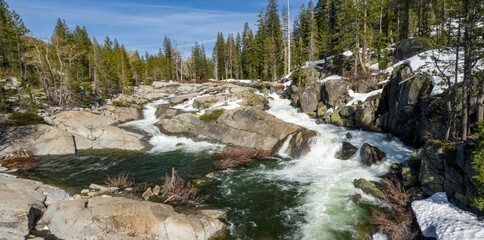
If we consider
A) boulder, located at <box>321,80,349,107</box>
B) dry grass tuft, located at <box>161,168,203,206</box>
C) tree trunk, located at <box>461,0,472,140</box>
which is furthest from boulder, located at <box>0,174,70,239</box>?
boulder, located at <box>321,80,349,107</box>

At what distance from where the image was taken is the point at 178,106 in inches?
1898

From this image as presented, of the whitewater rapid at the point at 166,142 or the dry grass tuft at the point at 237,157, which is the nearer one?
the dry grass tuft at the point at 237,157

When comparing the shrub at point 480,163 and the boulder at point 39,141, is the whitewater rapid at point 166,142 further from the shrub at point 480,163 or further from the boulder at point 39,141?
the shrub at point 480,163

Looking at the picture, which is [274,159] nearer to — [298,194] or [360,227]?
[298,194]

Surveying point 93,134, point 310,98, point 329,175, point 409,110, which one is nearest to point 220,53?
point 310,98

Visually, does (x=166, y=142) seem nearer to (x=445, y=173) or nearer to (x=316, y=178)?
(x=316, y=178)

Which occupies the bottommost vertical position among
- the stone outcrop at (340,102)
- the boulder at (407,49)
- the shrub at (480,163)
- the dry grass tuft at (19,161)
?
the dry grass tuft at (19,161)

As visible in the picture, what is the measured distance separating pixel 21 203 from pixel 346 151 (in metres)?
21.9

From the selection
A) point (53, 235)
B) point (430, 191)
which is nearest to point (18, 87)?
point (53, 235)

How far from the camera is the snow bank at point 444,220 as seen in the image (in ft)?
32.8

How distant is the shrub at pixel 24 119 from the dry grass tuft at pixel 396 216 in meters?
33.4

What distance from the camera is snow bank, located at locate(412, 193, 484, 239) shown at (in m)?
9.98

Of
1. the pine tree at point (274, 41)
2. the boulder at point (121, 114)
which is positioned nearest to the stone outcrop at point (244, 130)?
the boulder at point (121, 114)

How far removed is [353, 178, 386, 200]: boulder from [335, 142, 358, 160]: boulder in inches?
212
